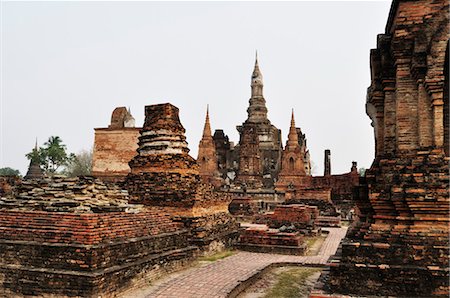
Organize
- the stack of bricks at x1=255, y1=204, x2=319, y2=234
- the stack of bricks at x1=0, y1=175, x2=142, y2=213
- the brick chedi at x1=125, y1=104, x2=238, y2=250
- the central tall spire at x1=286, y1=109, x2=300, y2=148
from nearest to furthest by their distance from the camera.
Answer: the stack of bricks at x1=0, y1=175, x2=142, y2=213, the brick chedi at x1=125, y1=104, x2=238, y2=250, the stack of bricks at x1=255, y1=204, x2=319, y2=234, the central tall spire at x1=286, y1=109, x2=300, y2=148

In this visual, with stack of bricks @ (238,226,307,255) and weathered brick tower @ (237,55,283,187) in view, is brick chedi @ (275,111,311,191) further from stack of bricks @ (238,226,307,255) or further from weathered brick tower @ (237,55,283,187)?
stack of bricks @ (238,226,307,255)

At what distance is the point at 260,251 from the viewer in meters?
10.4

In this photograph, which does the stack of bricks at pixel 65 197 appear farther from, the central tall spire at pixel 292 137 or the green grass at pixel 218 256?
the central tall spire at pixel 292 137

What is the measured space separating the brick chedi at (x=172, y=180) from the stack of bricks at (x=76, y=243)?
145 centimetres

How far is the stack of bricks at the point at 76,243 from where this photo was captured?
5539 mm

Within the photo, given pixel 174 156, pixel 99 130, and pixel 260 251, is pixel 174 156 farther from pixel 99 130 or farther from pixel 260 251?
pixel 99 130

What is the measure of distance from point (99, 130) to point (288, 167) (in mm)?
13886

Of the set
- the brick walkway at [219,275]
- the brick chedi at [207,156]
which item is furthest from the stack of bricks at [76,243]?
the brick chedi at [207,156]

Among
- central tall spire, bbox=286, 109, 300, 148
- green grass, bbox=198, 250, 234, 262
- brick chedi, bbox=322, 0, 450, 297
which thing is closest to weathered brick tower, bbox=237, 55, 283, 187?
central tall spire, bbox=286, 109, 300, 148

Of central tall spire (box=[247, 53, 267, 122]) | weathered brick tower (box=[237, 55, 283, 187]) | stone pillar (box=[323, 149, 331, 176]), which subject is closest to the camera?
weathered brick tower (box=[237, 55, 283, 187])

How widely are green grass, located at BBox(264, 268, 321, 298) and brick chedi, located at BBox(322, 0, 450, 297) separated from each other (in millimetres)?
1543

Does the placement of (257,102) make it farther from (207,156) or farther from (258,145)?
(207,156)

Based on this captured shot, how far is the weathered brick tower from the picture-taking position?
29.9 metres

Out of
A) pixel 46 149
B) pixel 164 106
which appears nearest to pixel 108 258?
pixel 164 106
